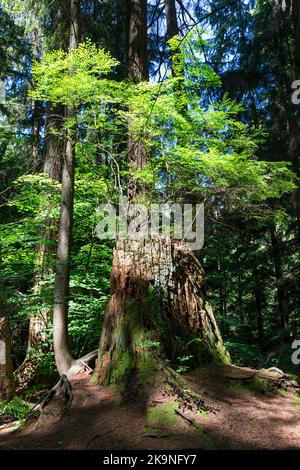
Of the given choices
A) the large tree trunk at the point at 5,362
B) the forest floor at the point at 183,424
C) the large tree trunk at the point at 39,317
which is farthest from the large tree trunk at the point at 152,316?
the large tree trunk at the point at 39,317

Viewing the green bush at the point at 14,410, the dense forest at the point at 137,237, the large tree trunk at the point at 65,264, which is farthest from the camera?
the large tree trunk at the point at 65,264

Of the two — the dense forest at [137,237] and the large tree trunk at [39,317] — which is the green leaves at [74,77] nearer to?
the dense forest at [137,237]

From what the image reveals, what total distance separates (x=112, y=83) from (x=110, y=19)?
6.91 m

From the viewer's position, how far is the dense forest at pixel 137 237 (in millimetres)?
3629

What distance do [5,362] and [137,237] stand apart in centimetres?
334

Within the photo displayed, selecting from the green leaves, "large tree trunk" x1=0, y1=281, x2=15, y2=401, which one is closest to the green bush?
"large tree trunk" x1=0, y1=281, x2=15, y2=401

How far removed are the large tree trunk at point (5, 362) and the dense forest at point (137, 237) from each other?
0.02m

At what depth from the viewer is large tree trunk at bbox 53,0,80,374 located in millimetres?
6016

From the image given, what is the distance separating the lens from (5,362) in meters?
6.40

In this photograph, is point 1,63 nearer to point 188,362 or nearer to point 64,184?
point 64,184

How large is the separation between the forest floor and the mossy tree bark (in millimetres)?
306

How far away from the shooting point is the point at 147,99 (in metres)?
5.83

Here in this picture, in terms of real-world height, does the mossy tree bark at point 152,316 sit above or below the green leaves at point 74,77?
below

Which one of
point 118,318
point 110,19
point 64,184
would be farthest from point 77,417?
point 110,19
